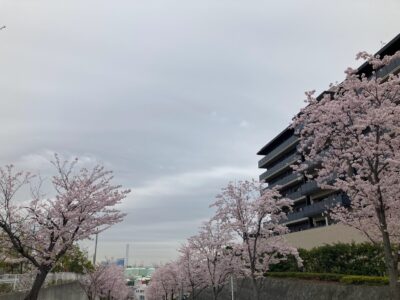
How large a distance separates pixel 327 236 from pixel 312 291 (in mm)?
11116

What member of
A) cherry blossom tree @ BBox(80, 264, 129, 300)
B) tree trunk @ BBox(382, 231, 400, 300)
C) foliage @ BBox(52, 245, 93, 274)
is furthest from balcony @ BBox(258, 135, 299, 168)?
tree trunk @ BBox(382, 231, 400, 300)

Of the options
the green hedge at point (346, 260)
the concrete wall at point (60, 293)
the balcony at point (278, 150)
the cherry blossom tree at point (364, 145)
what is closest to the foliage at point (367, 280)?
the green hedge at point (346, 260)

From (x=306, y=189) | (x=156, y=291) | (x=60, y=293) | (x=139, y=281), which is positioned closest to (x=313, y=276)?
(x=60, y=293)

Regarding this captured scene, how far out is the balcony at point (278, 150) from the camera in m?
58.5

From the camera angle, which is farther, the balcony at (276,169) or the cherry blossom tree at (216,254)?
the balcony at (276,169)

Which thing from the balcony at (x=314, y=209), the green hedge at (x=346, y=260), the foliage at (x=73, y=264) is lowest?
the green hedge at (x=346, y=260)

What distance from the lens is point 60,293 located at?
26516 mm

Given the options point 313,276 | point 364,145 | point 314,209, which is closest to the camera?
point 364,145

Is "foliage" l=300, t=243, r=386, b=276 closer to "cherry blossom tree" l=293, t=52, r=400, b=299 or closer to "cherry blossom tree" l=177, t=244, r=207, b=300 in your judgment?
"cherry blossom tree" l=293, t=52, r=400, b=299

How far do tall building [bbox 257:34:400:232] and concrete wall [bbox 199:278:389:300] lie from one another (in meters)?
11.5

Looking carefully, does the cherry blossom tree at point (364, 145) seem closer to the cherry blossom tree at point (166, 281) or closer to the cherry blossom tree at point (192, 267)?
the cherry blossom tree at point (192, 267)

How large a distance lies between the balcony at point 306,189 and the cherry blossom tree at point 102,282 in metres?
25.8

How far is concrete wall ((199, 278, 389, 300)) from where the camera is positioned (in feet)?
53.1

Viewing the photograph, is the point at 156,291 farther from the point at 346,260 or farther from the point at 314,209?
the point at 346,260
